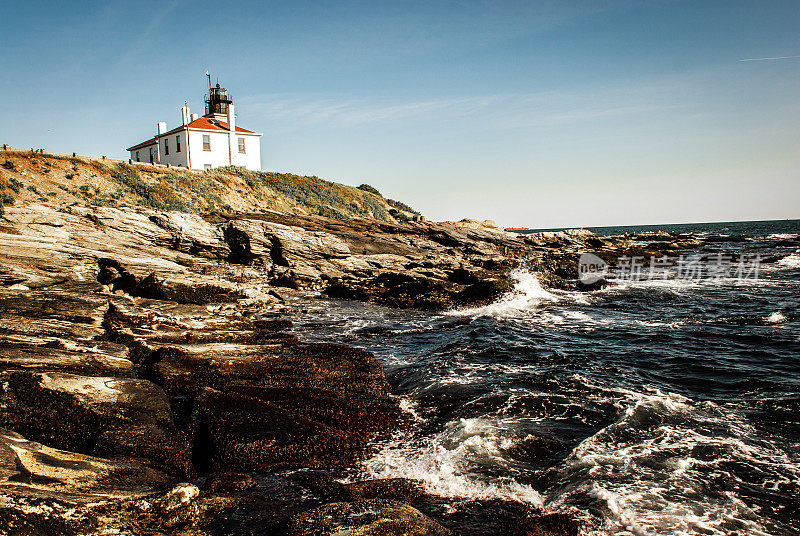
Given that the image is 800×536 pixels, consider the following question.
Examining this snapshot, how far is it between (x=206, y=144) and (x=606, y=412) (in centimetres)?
6427

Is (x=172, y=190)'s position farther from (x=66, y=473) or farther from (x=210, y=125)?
(x=66, y=473)

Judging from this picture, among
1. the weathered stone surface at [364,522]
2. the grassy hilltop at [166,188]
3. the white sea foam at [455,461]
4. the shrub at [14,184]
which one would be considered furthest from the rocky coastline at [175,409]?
the grassy hilltop at [166,188]

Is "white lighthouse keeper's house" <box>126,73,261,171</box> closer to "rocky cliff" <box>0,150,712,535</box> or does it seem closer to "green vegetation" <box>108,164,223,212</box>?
"green vegetation" <box>108,164,223,212</box>

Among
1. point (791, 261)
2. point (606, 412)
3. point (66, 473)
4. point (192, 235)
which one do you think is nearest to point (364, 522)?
point (66, 473)

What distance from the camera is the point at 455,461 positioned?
9.30 metres

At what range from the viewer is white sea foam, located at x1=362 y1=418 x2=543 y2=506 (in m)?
8.28

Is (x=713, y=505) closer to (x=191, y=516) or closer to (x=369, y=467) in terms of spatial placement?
(x=369, y=467)

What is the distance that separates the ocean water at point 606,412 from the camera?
8.14 m

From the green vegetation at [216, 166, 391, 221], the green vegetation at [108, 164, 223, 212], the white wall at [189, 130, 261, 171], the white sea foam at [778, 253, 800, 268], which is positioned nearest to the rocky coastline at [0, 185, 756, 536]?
the green vegetation at [108, 164, 223, 212]

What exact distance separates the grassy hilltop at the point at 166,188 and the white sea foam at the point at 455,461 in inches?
1401

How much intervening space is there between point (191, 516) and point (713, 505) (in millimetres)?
9196

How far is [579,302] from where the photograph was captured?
29703 mm

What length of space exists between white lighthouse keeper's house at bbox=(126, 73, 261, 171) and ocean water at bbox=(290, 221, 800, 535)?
155 feet

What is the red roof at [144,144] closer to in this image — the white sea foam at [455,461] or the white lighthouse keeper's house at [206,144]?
the white lighthouse keeper's house at [206,144]
